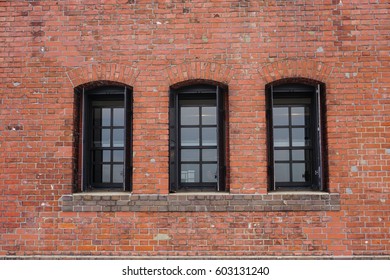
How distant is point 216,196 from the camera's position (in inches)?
201

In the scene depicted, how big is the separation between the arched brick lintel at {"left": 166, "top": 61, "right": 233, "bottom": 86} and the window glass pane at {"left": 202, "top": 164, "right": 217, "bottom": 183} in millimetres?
1267

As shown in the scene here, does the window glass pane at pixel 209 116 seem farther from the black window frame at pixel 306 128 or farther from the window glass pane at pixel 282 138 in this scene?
the window glass pane at pixel 282 138

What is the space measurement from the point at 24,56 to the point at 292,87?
405 cm

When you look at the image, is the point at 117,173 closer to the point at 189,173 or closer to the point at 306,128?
the point at 189,173

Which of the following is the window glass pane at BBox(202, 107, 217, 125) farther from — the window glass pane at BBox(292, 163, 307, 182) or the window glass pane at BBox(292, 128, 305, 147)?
the window glass pane at BBox(292, 163, 307, 182)

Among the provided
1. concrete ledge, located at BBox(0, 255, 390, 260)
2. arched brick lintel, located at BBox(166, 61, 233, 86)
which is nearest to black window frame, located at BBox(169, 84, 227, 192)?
arched brick lintel, located at BBox(166, 61, 233, 86)

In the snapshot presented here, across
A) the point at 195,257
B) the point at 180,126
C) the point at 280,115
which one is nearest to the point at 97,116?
the point at 180,126

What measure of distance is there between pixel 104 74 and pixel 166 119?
113 cm

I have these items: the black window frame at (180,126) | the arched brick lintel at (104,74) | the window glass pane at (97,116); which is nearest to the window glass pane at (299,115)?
the black window frame at (180,126)

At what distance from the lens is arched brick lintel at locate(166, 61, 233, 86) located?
5.23 metres

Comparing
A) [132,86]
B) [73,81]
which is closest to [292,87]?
[132,86]

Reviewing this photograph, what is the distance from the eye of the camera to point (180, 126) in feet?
18.1

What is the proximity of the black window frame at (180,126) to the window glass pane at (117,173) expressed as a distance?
82 cm

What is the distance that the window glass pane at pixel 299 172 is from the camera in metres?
5.44
